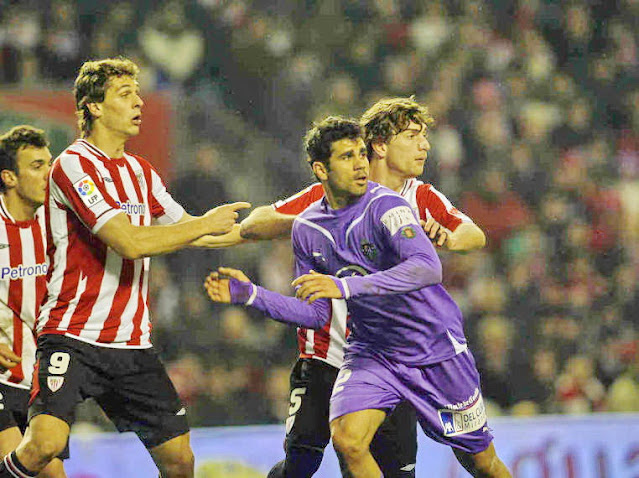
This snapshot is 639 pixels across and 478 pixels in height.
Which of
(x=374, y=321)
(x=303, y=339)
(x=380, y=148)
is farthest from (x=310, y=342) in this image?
(x=380, y=148)

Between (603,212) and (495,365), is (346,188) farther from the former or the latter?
(603,212)

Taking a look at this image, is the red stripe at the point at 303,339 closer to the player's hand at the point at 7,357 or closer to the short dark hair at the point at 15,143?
the player's hand at the point at 7,357

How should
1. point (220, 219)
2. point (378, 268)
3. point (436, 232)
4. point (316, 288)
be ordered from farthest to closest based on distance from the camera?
point (436, 232) < point (378, 268) < point (220, 219) < point (316, 288)

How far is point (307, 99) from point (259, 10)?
1.05 meters

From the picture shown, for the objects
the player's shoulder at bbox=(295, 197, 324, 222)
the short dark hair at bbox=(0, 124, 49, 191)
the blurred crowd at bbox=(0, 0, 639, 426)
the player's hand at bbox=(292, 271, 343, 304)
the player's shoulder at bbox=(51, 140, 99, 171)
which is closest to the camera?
the player's hand at bbox=(292, 271, 343, 304)

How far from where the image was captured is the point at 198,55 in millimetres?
9469

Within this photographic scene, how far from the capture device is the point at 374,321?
15.1 feet

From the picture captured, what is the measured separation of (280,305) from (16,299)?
1.40m

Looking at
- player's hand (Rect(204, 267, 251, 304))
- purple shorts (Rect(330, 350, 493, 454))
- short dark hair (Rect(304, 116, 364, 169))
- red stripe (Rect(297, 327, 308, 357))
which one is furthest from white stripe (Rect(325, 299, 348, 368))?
player's hand (Rect(204, 267, 251, 304))

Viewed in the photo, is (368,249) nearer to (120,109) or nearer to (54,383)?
(120,109)

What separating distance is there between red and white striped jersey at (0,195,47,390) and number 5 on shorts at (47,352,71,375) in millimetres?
730

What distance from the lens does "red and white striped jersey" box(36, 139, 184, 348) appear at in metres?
4.41

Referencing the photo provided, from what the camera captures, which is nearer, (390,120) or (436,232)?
(436,232)

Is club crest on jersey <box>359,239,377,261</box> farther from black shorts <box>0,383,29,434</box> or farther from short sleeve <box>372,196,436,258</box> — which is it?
black shorts <box>0,383,29,434</box>
